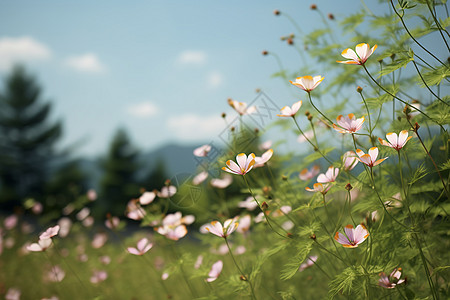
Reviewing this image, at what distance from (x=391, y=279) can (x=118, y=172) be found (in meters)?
12.3

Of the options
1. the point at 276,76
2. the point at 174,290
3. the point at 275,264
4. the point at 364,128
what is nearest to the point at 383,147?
the point at 364,128

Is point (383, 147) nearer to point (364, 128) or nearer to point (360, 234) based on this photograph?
point (364, 128)

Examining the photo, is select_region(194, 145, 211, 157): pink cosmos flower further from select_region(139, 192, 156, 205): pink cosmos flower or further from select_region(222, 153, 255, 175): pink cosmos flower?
select_region(222, 153, 255, 175): pink cosmos flower

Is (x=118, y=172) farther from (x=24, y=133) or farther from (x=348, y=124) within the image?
(x=348, y=124)

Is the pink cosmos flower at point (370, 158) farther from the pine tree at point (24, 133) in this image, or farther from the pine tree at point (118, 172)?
the pine tree at point (24, 133)

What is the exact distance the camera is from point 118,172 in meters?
12.4

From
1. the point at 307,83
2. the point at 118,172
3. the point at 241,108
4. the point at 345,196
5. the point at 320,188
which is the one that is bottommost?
the point at 118,172

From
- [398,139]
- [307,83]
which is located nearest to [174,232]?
[307,83]

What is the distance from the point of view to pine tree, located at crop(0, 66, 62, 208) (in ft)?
53.6

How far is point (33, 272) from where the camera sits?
3215 millimetres

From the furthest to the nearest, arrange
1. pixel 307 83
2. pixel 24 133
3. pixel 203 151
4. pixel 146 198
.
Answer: pixel 24 133
pixel 146 198
pixel 203 151
pixel 307 83

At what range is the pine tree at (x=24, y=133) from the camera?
53.6ft

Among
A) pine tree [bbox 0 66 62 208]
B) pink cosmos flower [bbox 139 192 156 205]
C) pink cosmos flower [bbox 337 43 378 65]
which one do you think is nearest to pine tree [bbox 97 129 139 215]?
pine tree [bbox 0 66 62 208]

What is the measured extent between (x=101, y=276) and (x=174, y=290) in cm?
66
